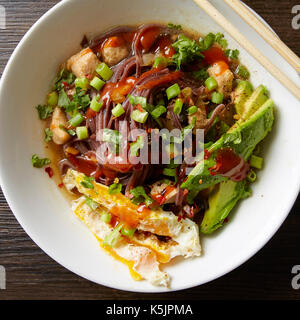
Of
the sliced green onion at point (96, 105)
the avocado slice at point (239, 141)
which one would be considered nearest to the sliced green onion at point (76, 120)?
the sliced green onion at point (96, 105)

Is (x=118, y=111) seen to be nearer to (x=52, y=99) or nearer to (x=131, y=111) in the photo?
(x=131, y=111)

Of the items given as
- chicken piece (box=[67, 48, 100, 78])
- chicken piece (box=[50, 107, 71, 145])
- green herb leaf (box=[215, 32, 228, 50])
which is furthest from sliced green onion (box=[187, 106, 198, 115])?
chicken piece (box=[50, 107, 71, 145])

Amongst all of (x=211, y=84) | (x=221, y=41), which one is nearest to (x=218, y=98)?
(x=211, y=84)

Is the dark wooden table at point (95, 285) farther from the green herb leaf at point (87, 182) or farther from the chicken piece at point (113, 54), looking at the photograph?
the green herb leaf at point (87, 182)

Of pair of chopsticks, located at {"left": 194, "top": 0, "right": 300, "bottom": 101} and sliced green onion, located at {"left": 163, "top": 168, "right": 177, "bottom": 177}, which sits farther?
sliced green onion, located at {"left": 163, "top": 168, "right": 177, "bottom": 177}

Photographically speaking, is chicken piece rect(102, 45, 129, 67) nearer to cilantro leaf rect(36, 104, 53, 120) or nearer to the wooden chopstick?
cilantro leaf rect(36, 104, 53, 120)

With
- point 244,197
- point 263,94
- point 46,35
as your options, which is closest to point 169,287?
point 244,197
